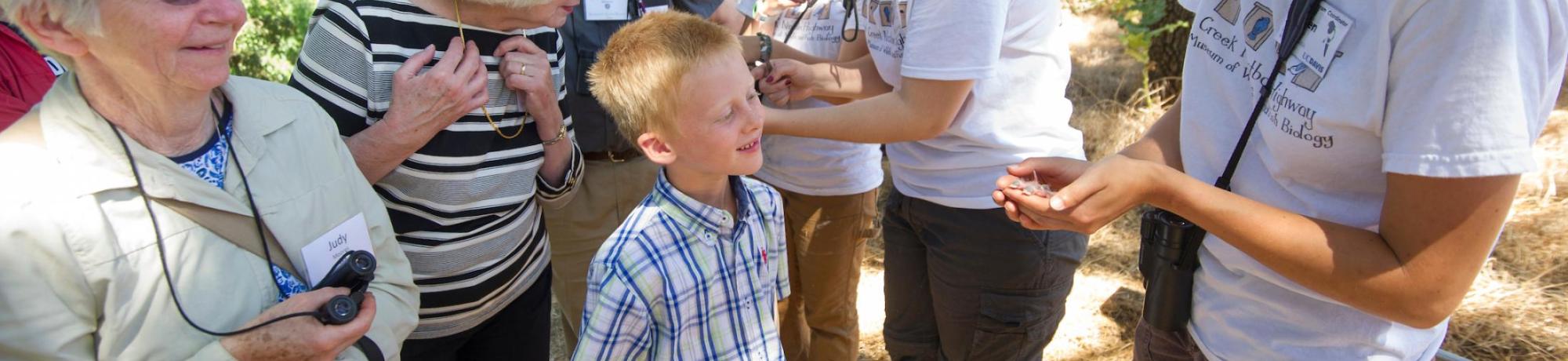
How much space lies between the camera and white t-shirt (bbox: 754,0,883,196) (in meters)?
2.83

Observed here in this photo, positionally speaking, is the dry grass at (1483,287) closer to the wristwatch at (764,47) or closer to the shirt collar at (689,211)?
the wristwatch at (764,47)

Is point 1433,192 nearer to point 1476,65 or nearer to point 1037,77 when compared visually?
point 1476,65

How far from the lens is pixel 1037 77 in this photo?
2.14m

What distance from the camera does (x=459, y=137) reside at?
76.5 inches

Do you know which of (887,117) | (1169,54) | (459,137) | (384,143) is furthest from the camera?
(1169,54)

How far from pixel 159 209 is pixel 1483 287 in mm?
4379

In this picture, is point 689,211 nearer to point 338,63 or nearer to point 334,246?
point 334,246

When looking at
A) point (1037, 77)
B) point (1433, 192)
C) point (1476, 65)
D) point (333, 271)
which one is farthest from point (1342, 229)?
point (333, 271)

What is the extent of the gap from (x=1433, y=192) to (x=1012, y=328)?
122 centimetres

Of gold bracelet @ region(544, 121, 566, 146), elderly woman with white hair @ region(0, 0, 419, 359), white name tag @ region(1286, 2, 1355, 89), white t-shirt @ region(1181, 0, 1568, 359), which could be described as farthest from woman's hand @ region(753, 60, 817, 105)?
white name tag @ region(1286, 2, 1355, 89)

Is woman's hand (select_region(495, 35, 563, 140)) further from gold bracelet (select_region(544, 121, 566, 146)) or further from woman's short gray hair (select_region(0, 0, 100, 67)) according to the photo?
woman's short gray hair (select_region(0, 0, 100, 67))

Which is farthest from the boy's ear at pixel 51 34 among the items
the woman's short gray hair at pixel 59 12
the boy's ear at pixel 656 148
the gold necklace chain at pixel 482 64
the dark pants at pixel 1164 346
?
the dark pants at pixel 1164 346

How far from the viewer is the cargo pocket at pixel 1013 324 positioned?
2.23 metres

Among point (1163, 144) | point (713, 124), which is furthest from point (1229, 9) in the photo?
point (713, 124)
